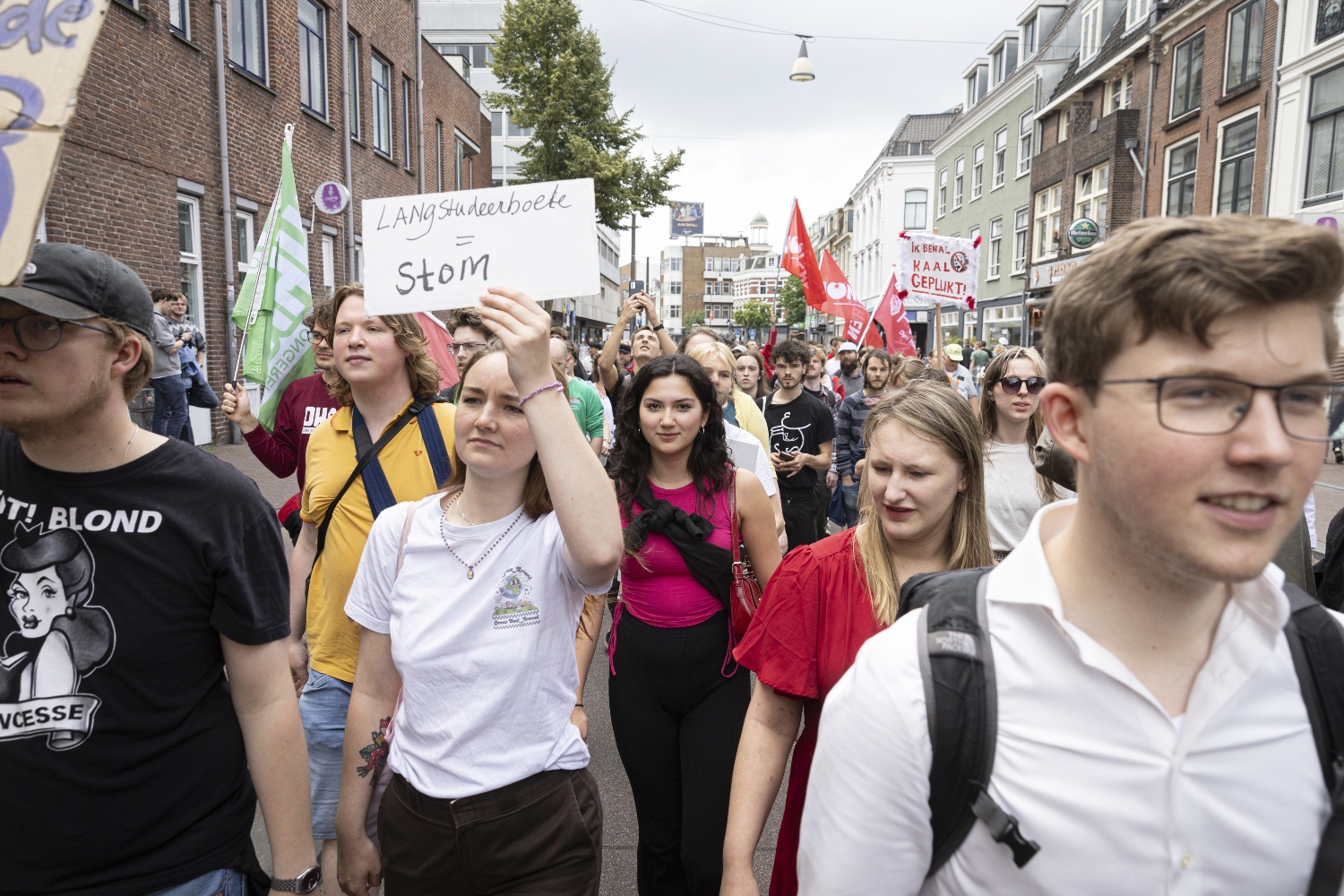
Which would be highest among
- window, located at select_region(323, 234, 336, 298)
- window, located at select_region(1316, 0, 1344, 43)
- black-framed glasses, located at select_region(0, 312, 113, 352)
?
window, located at select_region(1316, 0, 1344, 43)

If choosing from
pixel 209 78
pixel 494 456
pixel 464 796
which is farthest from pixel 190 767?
pixel 209 78

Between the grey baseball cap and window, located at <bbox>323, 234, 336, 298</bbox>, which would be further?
window, located at <bbox>323, 234, 336, 298</bbox>

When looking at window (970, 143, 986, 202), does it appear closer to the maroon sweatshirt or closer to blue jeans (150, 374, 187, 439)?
blue jeans (150, 374, 187, 439)

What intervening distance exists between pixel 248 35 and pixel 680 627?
566 inches

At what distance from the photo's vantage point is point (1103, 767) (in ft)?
3.55

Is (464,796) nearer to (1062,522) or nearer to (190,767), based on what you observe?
(190,767)

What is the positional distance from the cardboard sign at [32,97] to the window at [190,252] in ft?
41.0

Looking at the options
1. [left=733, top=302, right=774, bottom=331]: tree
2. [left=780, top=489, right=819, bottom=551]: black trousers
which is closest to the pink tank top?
[left=780, top=489, right=819, bottom=551]: black trousers

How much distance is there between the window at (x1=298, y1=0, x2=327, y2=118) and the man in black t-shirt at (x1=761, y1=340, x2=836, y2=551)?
1257cm

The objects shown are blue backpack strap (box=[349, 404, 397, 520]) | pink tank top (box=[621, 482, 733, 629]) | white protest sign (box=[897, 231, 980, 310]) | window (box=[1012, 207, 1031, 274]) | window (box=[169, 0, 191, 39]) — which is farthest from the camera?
window (box=[1012, 207, 1031, 274])

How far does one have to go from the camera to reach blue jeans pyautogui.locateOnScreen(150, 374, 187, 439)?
8.55 meters

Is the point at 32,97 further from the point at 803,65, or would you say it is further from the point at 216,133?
the point at 803,65

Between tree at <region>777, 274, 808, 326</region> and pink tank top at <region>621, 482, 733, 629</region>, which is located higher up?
tree at <region>777, 274, 808, 326</region>

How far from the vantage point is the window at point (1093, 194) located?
82.8 feet
